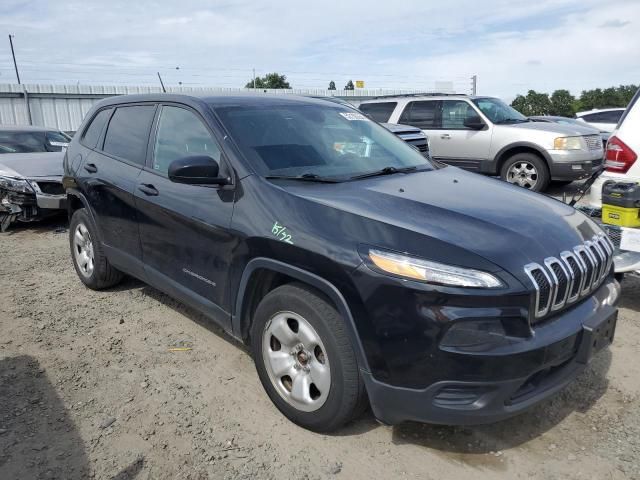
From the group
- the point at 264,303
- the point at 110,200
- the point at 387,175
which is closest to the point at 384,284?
the point at 264,303

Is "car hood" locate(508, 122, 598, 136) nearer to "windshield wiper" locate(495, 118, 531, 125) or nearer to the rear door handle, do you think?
"windshield wiper" locate(495, 118, 531, 125)

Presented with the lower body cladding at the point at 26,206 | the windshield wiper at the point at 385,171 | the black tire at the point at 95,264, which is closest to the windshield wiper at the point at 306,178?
the windshield wiper at the point at 385,171

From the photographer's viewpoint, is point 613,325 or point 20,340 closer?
point 613,325

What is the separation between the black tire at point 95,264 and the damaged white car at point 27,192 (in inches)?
120

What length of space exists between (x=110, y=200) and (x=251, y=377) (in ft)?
6.20

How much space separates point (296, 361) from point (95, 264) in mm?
2711

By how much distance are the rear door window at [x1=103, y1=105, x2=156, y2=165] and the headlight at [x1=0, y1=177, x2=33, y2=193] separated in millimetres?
3854

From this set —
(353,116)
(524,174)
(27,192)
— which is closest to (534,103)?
(524,174)

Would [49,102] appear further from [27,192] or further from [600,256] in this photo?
[600,256]

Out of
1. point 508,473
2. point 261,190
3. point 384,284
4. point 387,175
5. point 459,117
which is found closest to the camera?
point 384,284

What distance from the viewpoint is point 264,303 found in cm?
281

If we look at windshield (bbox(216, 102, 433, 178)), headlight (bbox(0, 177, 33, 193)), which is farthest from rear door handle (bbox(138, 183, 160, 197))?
headlight (bbox(0, 177, 33, 193))

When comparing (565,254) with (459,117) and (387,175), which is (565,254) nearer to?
(387,175)

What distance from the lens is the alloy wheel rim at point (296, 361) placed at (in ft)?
8.60
